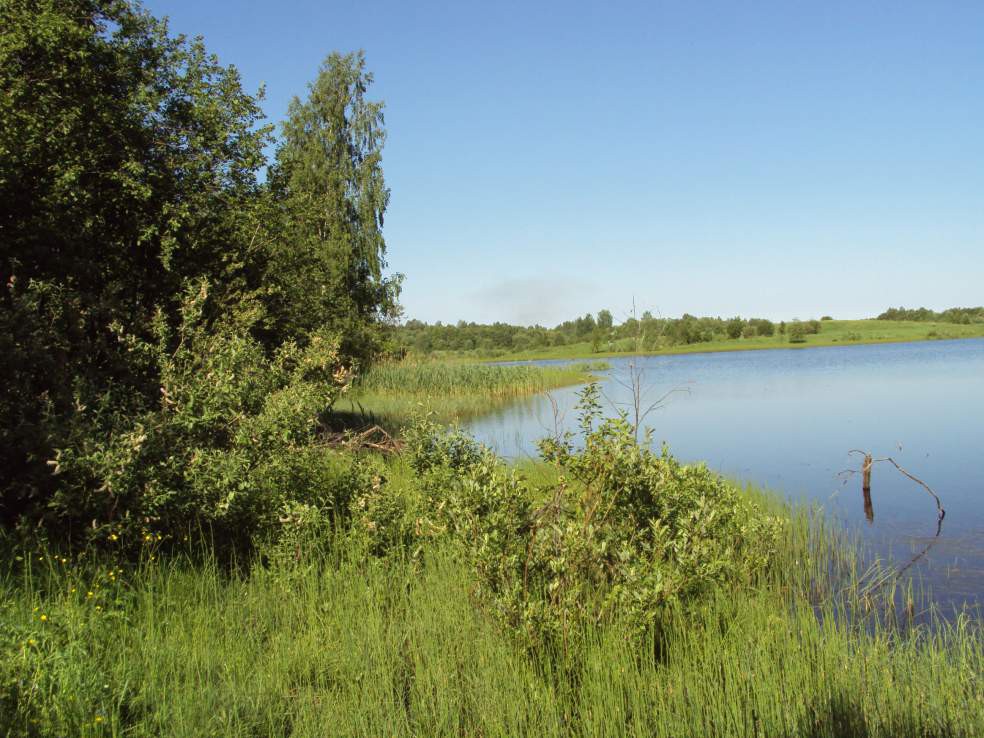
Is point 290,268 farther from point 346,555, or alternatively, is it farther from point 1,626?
point 1,626

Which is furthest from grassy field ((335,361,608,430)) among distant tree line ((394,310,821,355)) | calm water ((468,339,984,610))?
distant tree line ((394,310,821,355))

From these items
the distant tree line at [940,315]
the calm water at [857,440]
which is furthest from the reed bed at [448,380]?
the distant tree line at [940,315]

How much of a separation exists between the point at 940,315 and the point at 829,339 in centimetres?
3492

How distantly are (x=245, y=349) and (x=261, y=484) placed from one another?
1.49m

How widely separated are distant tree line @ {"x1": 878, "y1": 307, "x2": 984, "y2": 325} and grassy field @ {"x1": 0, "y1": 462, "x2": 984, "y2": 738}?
366 feet

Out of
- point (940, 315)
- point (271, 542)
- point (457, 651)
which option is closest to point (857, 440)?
point (271, 542)

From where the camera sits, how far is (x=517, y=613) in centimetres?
492

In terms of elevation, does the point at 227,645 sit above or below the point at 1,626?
below

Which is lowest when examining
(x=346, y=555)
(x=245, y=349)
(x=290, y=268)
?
(x=346, y=555)

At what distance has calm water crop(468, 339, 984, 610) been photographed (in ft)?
32.5

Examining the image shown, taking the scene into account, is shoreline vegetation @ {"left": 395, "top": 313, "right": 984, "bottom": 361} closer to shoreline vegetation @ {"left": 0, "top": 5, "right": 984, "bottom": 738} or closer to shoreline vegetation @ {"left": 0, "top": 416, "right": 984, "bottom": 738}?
shoreline vegetation @ {"left": 0, "top": 5, "right": 984, "bottom": 738}

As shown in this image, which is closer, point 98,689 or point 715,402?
point 98,689

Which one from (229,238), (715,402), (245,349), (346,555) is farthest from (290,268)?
(715,402)

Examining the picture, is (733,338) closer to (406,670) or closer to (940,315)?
(940,315)
